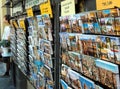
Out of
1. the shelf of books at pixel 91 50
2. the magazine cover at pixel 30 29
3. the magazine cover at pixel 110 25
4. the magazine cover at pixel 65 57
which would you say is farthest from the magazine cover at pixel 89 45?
the magazine cover at pixel 30 29

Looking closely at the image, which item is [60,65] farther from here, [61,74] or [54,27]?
[54,27]

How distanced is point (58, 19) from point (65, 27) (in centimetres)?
20

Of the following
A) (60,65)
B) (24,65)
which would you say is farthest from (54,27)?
(24,65)

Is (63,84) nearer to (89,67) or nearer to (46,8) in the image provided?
(89,67)

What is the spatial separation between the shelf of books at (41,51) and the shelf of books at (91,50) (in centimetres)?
32

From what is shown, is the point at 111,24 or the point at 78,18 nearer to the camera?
the point at 111,24

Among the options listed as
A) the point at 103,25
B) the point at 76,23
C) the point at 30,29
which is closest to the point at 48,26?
the point at 76,23

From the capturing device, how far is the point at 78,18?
1.34 meters

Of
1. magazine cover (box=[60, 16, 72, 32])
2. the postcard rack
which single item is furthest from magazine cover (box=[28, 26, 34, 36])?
magazine cover (box=[60, 16, 72, 32])

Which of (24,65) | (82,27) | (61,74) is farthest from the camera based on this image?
(24,65)

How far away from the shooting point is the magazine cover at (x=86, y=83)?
1225mm

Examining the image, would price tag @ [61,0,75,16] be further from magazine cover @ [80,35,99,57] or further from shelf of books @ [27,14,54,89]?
shelf of books @ [27,14,54,89]

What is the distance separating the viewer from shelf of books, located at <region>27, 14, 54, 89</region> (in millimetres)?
1940

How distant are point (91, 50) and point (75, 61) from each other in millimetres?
210
